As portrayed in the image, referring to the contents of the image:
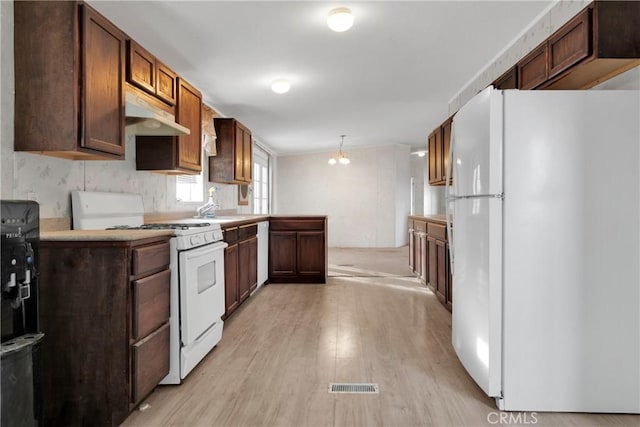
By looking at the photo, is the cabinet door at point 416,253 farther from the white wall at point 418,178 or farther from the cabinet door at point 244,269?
the white wall at point 418,178

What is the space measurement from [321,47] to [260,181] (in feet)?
17.8

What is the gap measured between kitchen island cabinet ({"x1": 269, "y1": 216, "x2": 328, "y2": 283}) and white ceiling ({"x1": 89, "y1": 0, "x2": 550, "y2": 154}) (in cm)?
159

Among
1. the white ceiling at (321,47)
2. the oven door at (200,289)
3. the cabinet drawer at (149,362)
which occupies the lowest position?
the cabinet drawer at (149,362)

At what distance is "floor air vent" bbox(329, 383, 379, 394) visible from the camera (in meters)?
2.28

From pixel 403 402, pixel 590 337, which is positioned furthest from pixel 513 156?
pixel 403 402

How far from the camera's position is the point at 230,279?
3.65m

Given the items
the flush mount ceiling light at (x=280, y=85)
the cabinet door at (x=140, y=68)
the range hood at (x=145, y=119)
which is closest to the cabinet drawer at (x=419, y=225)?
the flush mount ceiling light at (x=280, y=85)

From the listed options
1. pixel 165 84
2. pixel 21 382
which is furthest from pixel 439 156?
pixel 21 382

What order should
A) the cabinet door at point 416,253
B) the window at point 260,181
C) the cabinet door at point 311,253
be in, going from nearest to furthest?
the cabinet door at point 311,253
the cabinet door at point 416,253
the window at point 260,181

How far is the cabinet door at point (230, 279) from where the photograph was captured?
3.53 m

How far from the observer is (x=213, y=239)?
9.56ft

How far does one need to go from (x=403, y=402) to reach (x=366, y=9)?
253 cm

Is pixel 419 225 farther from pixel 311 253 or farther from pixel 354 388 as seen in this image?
pixel 354 388

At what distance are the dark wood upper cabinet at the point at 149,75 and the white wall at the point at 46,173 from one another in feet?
1.33
